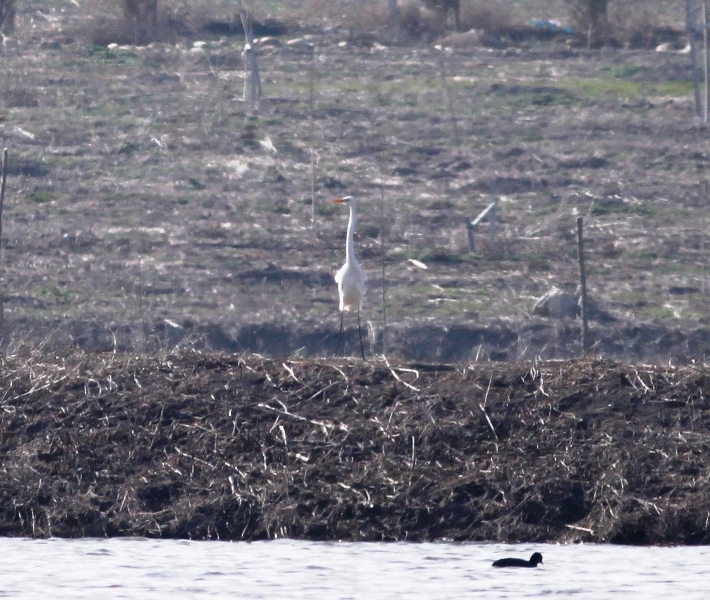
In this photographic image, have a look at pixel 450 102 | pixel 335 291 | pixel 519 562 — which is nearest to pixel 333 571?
pixel 519 562

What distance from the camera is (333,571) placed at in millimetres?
9031

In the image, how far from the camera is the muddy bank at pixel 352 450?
1016 cm

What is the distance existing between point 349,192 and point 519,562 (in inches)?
588

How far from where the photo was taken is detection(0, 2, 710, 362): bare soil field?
1822 cm

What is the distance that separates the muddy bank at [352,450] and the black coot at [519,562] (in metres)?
0.98

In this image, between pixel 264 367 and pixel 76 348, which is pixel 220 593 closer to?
pixel 264 367

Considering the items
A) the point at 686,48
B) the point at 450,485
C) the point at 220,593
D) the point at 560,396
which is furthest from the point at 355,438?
the point at 686,48

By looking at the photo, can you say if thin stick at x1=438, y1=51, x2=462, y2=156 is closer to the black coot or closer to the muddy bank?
the muddy bank

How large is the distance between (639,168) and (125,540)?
54.5 feet

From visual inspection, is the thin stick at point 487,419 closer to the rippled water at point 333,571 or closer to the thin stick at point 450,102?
the rippled water at point 333,571

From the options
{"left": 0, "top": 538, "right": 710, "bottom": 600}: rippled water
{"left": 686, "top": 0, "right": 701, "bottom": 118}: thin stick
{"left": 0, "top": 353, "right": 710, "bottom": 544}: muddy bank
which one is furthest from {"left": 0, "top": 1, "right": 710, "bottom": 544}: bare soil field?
{"left": 686, "top": 0, "right": 701, "bottom": 118}: thin stick

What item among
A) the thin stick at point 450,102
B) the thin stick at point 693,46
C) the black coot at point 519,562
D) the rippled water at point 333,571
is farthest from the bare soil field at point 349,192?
the black coot at point 519,562

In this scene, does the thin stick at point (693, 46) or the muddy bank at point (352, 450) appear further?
the thin stick at point (693, 46)

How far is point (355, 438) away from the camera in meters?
10.8
